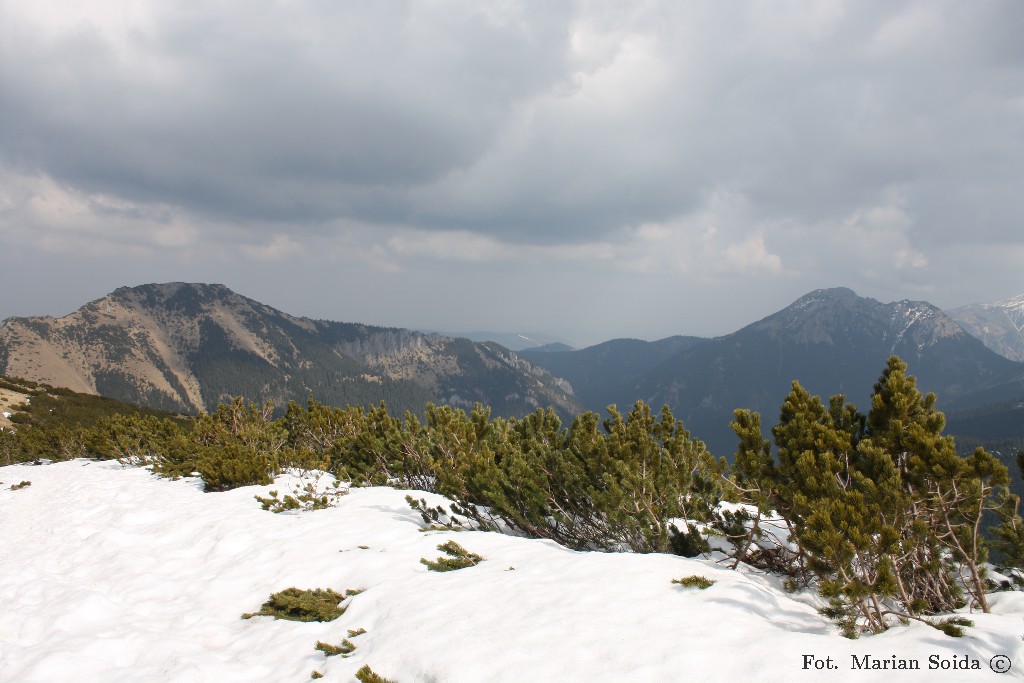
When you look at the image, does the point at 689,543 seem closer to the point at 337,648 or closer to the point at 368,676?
the point at 368,676

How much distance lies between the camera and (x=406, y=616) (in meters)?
8.12

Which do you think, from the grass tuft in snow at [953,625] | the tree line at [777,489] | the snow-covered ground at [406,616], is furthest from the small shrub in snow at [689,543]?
the grass tuft in snow at [953,625]

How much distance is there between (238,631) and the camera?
28.5ft

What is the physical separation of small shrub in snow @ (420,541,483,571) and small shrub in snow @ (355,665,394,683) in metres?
3.78

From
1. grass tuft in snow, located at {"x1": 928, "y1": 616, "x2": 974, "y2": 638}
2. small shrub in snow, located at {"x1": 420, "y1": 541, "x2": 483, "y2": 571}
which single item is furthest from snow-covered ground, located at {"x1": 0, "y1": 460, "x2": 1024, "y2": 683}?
small shrub in snow, located at {"x1": 420, "y1": 541, "x2": 483, "y2": 571}

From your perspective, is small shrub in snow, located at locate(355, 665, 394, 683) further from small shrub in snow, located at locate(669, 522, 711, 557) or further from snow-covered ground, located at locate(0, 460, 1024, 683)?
small shrub in snow, located at locate(669, 522, 711, 557)

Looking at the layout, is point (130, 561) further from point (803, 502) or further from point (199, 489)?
point (803, 502)

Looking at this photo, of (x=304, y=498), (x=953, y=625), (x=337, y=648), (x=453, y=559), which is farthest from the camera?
(x=304, y=498)

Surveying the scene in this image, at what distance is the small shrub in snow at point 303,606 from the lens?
8.80 m

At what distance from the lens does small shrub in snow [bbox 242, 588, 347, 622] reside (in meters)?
8.80

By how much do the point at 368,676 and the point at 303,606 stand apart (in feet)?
11.0

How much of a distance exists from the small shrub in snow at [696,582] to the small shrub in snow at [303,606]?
614 cm

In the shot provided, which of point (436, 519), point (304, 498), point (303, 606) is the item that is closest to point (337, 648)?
point (303, 606)

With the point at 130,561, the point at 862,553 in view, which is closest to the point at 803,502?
the point at 862,553
